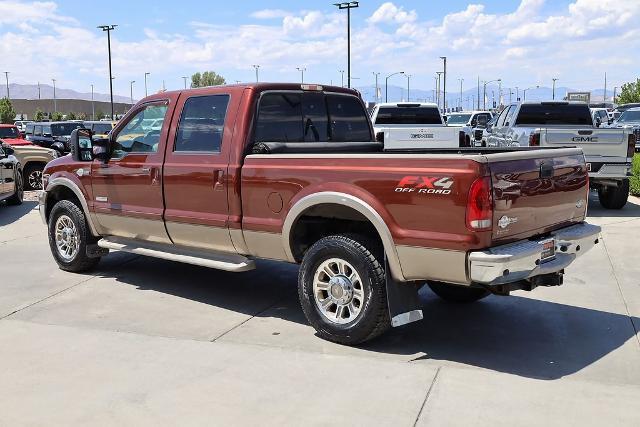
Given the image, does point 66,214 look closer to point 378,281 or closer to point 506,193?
point 378,281

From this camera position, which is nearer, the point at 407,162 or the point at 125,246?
the point at 407,162

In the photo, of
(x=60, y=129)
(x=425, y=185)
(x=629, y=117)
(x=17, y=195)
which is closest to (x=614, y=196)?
(x=425, y=185)

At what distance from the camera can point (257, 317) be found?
5.97m

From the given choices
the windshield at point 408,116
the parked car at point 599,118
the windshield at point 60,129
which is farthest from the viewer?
the windshield at point 60,129

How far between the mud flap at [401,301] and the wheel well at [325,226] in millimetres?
330

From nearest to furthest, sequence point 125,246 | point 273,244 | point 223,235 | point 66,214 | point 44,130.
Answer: point 273,244, point 223,235, point 125,246, point 66,214, point 44,130

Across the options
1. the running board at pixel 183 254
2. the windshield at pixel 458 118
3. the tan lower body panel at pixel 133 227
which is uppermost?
the windshield at pixel 458 118

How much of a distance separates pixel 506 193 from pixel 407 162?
70 centimetres

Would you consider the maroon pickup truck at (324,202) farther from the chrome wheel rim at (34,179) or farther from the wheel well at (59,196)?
the chrome wheel rim at (34,179)

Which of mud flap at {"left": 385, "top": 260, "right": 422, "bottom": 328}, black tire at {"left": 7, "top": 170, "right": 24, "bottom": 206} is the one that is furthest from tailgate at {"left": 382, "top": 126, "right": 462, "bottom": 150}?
black tire at {"left": 7, "top": 170, "right": 24, "bottom": 206}

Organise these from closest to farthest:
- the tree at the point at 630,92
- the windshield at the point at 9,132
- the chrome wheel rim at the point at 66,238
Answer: the chrome wheel rim at the point at 66,238 < the windshield at the point at 9,132 < the tree at the point at 630,92

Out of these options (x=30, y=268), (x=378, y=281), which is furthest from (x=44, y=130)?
(x=378, y=281)

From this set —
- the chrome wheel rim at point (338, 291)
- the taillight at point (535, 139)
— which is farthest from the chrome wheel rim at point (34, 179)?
the chrome wheel rim at point (338, 291)

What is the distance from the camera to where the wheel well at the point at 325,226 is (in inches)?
203
